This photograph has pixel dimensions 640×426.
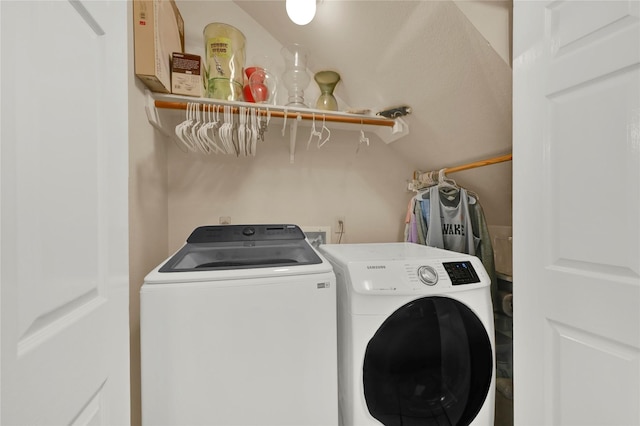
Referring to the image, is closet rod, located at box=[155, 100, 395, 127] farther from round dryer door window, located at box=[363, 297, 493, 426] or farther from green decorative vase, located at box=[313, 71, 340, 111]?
round dryer door window, located at box=[363, 297, 493, 426]

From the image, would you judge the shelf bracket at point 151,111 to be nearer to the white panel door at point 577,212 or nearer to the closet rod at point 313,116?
the closet rod at point 313,116

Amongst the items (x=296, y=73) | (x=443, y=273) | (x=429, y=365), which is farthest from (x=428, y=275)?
(x=296, y=73)

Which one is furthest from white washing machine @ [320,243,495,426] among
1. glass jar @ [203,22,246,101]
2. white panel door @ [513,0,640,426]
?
glass jar @ [203,22,246,101]

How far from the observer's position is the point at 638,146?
670 mm

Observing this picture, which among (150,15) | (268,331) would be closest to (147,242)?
(268,331)

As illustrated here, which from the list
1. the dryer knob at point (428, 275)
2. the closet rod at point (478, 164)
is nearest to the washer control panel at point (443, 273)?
the dryer knob at point (428, 275)

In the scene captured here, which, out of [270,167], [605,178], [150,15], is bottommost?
[605,178]
